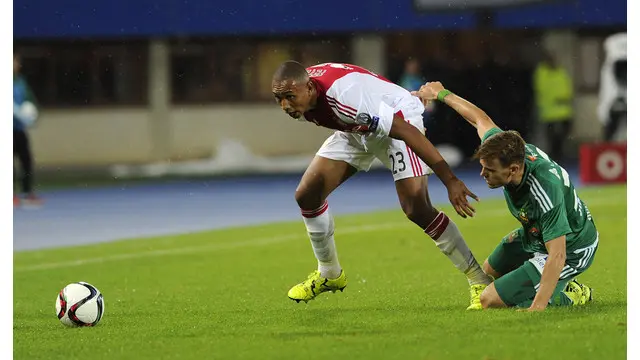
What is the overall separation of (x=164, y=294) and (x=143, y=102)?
18.4 meters

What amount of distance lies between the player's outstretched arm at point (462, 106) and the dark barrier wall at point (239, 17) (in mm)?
17877

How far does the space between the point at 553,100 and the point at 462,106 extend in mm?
17485

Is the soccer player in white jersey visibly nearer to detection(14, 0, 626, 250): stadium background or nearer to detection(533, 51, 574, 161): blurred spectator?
detection(14, 0, 626, 250): stadium background

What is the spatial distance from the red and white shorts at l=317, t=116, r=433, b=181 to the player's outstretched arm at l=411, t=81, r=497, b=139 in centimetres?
21

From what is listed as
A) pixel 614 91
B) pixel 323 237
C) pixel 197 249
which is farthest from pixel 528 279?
pixel 614 91

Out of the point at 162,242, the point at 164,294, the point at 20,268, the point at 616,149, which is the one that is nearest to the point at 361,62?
the point at 616,149

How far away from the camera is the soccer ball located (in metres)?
8.28

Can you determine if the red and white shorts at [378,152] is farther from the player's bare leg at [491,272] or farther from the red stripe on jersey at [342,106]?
the player's bare leg at [491,272]

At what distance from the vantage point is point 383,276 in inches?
428

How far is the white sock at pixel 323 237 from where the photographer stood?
910 cm

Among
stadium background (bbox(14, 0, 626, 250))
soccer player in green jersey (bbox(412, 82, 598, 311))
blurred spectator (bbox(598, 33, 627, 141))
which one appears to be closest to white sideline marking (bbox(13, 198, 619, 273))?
soccer player in green jersey (bbox(412, 82, 598, 311))

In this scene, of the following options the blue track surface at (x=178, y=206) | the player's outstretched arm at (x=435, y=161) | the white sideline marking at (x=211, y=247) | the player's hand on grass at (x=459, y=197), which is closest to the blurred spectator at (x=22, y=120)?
the blue track surface at (x=178, y=206)

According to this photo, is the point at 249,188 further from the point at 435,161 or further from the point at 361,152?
the point at 435,161
